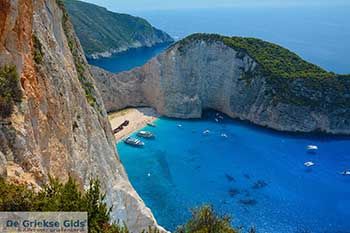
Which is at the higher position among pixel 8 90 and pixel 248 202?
pixel 8 90

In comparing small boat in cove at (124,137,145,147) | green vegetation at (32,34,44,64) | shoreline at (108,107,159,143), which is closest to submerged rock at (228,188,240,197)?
small boat in cove at (124,137,145,147)

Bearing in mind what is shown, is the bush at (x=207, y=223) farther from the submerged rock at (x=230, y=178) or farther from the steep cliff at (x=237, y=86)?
the steep cliff at (x=237, y=86)

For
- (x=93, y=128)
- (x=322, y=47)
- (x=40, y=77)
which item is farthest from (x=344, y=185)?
(x=322, y=47)

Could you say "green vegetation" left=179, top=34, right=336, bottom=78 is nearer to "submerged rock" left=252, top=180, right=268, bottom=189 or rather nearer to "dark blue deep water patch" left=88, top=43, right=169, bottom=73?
"submerged rock" left=252, top=180, right=268, bottom=189

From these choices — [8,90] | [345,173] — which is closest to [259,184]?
[345,173]

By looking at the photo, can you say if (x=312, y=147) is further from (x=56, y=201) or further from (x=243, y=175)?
(x=56, y=201)

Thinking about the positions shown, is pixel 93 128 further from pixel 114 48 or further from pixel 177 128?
pixel 114 48
